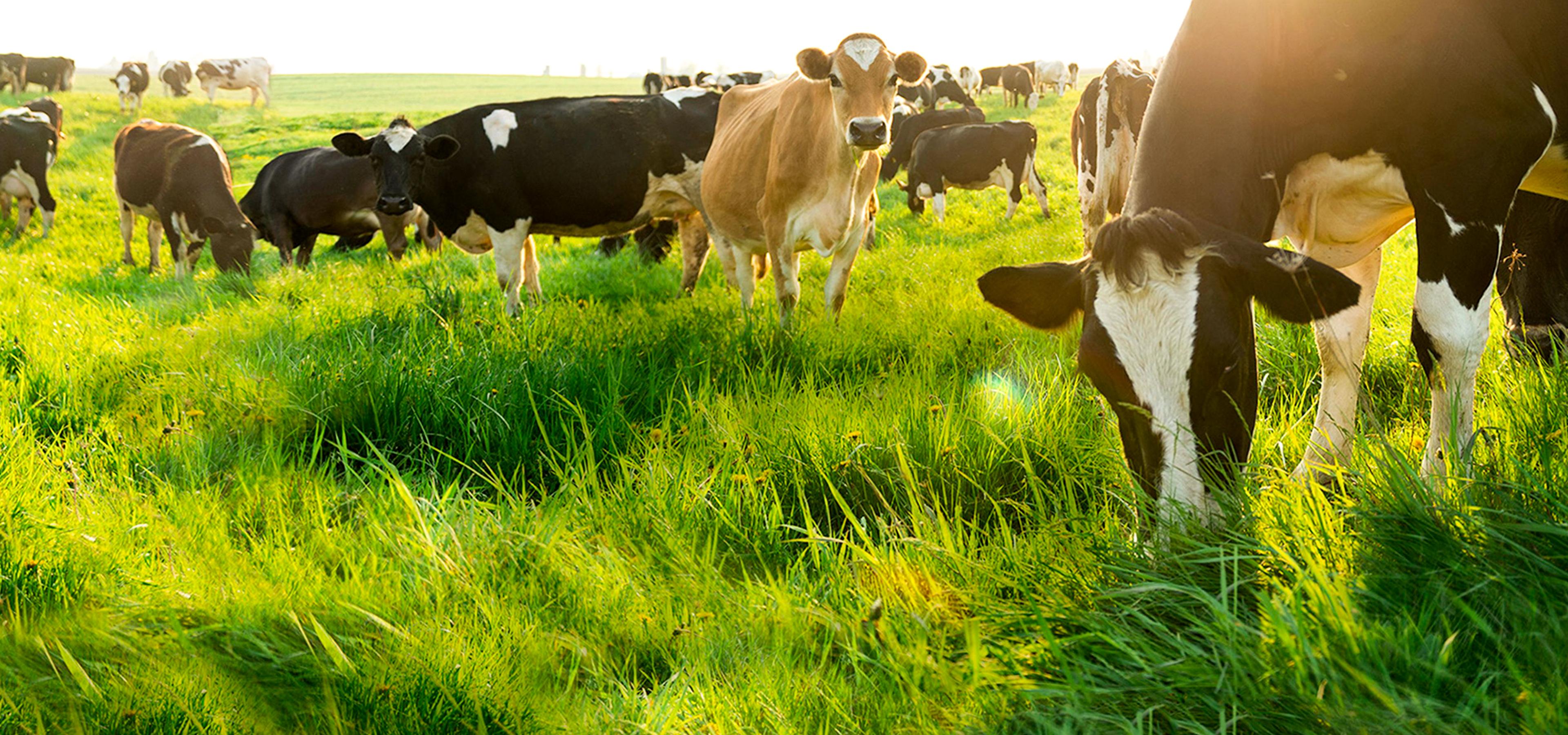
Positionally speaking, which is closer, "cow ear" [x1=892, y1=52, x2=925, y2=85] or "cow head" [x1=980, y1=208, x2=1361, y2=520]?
"cow head" [x1=980, y1=208, x2=1361, y2=520]

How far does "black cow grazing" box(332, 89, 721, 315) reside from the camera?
8.00 metres

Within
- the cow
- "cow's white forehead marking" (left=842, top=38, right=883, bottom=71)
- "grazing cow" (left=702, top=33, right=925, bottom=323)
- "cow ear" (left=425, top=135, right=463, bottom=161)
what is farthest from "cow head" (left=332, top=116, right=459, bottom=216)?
the cow

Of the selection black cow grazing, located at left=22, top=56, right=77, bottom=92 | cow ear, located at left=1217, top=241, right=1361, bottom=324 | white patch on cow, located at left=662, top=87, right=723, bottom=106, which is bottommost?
cow ear, located at left=1217, top=241, right=1361, bottom=324

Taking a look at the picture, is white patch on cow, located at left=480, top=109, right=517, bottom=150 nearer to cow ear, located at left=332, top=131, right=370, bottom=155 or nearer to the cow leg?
cow ear, located at left=332, top=131, right=370, bottom=155

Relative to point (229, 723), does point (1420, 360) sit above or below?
above

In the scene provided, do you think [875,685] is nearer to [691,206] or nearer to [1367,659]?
[1367,659]

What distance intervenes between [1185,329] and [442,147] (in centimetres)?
664

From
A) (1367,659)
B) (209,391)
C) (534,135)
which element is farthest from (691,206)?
(1367,659)

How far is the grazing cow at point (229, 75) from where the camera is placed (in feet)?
168

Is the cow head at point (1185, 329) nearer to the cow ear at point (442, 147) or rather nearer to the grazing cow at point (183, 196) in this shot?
the cow ear at point (442, 147)

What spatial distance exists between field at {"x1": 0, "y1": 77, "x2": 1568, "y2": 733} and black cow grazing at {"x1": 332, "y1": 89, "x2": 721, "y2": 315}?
302cm

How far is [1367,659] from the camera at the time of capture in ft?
5.28

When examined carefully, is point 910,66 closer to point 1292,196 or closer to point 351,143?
point 1292,196

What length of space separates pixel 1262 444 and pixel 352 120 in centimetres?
3464
